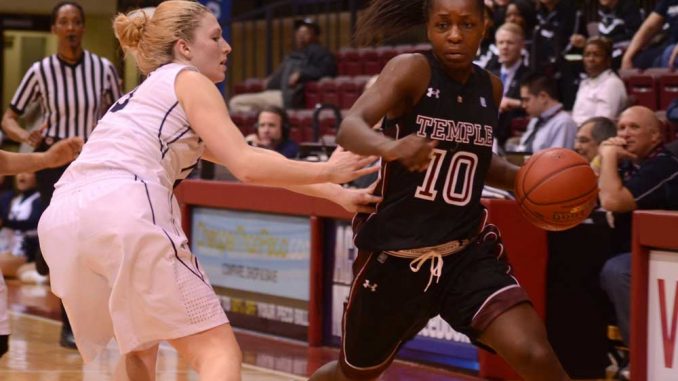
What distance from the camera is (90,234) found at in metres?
3.89

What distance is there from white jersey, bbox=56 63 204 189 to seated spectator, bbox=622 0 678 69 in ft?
22.8

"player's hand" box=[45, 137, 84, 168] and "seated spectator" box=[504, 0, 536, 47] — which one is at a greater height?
"seated spectator" box=[504, 0, 536, 47]

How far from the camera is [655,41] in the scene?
10984 millimetres

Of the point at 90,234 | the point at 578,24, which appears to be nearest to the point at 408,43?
the point at 578,24

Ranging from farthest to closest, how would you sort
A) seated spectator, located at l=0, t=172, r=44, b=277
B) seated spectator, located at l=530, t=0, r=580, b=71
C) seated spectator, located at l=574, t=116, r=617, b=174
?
seated spectator, located at l=0, t=172, r=44, b=277, seated spectator, located at l=530, t=0, r=580, b=71, seated spectator, located at l=574, t=116, r=617, b=174

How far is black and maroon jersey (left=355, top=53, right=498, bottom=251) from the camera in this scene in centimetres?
452

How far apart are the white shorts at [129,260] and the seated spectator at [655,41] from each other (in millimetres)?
7160

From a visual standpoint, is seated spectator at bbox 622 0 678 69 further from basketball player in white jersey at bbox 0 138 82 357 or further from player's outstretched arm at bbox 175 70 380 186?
player's outstretched arm at bbox 175 70 380 186

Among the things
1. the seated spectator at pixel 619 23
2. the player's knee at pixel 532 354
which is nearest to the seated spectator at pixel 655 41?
the seated spectator at pixel 619 23

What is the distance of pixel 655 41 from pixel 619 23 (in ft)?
1.63

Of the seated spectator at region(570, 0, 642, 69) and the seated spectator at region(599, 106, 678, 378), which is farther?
the seated spectator at region(570, 0, 642, 69)

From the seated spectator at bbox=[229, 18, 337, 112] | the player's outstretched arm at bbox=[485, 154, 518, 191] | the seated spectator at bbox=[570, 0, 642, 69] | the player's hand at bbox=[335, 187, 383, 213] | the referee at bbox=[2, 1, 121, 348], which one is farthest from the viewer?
the seated spectator at bbox=[229, 18, 337, 112]

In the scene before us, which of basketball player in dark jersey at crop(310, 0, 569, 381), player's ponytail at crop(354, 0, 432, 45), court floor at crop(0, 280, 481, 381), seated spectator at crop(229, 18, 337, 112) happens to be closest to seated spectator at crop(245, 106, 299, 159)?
court floor at crop(0, 280, 481, 381)

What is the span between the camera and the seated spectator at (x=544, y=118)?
9.06 m
